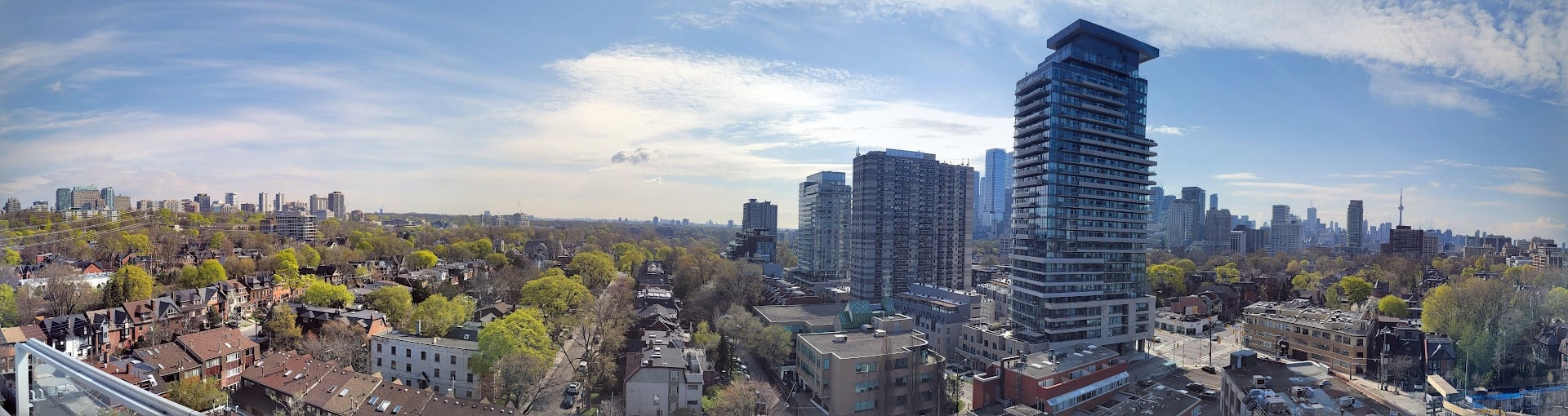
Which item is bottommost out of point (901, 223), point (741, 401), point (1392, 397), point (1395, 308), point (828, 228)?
point (1392, 397)

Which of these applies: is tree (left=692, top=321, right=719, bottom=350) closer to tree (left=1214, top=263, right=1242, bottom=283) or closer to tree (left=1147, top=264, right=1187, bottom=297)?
tree (left=1147, top=264, right=1187, bottom=297)

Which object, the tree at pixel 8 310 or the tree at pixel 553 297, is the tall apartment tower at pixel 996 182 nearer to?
the tree at pixel 553 297

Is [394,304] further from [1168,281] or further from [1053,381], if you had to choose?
[1168,281]

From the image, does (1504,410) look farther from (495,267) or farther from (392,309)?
(495,267)

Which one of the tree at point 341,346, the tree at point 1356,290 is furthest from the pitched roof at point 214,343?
the tree at point 1356,290

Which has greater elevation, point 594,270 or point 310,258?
point 310,258

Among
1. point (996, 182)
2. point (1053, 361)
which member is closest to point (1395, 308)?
point (1053, 361)

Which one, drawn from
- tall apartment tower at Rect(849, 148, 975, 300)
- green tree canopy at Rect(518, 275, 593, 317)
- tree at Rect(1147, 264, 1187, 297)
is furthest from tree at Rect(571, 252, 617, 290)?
tree at Rect(1147, 264, 1187, 297)
